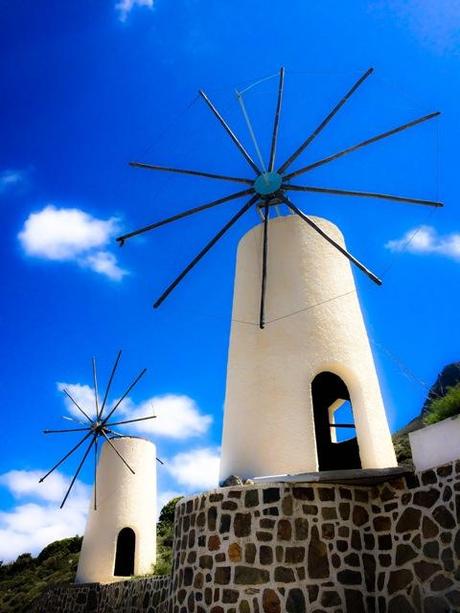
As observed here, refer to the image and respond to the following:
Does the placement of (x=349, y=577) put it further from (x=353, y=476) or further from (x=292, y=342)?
(x=292, y=342)

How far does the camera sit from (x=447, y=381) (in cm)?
3369

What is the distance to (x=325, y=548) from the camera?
18.9 ft

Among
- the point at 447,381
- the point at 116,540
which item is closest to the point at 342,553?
the point at 116,540

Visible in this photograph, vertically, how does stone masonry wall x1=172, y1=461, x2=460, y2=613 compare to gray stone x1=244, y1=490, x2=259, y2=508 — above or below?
below

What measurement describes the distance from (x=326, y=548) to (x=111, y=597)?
8605 millimetres

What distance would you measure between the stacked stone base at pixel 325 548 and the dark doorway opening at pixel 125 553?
11.2 meters

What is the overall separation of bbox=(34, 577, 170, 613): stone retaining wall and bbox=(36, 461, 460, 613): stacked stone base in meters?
1.91

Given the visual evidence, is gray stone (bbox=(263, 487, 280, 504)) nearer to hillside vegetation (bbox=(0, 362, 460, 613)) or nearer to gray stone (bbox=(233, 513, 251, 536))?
gray stone (bbox=(233, 513, 251, 536))

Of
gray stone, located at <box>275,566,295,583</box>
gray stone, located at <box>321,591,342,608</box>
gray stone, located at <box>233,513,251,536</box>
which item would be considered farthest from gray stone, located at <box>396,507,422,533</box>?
gray stone, located at <box>233,513,251,536</box>

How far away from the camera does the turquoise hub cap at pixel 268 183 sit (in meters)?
8.96

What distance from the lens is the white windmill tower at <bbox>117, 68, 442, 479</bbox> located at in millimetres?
7203

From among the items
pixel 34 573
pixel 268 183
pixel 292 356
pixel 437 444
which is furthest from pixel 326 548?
pixel 34 573

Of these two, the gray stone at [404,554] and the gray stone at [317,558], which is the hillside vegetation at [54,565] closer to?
the gray stone at [404,554]

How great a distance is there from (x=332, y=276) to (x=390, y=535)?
408 centimetres
